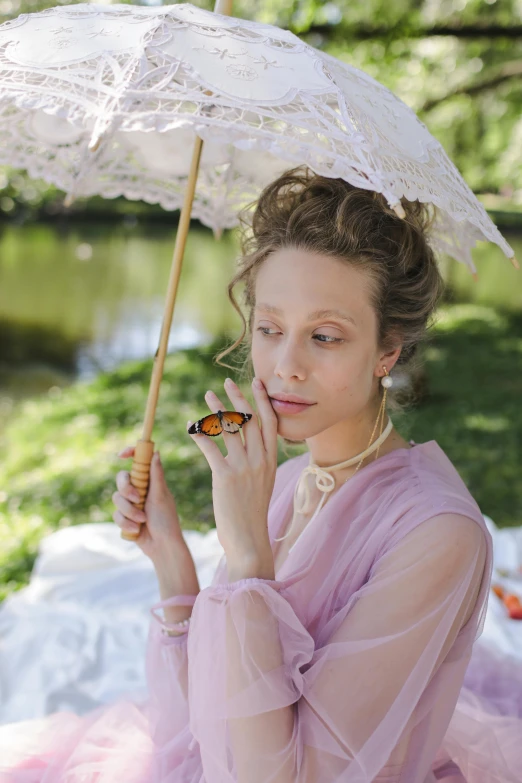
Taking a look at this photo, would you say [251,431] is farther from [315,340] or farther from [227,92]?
[227,92]

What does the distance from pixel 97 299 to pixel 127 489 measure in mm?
12783

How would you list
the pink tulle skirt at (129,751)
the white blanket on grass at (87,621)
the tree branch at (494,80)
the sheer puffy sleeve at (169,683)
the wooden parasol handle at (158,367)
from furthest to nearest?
the tree branch at (494,80)
the white blanket on grass at (87,621)
the wooden parasol handle at (158,367)
the sheer puffy sleeve at (169,683)
the pink tulle skirt at (129,751)

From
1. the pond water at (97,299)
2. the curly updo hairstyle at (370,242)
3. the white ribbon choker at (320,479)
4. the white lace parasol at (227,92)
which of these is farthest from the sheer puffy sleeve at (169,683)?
the pond water at (97,299)

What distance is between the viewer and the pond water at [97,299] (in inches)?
397

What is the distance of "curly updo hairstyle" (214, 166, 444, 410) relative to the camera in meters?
1.98

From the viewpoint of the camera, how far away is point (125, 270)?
1862cm

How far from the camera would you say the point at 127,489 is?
2322 millimetres

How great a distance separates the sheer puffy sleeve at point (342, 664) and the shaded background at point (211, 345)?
119 cm

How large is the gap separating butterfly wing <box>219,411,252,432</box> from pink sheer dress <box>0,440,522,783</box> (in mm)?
373

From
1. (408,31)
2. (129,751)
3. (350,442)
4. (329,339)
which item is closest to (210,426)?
(329,339)

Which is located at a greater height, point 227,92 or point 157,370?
point 227,92

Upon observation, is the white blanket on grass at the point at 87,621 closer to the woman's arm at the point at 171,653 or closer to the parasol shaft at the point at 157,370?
the woman's arm at the point at 171,653

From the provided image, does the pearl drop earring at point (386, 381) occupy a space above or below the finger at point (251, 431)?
above

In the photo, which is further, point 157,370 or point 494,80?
point 494,80
